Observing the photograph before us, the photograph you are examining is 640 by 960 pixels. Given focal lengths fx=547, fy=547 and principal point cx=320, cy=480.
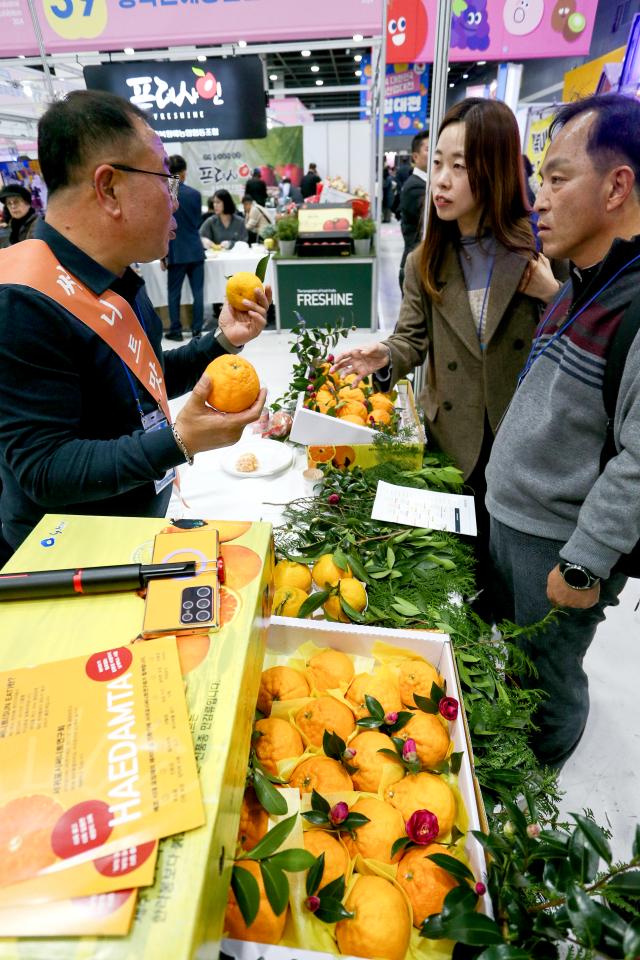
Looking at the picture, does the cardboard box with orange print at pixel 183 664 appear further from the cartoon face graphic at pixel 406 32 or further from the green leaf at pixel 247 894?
the cartoon face graphic at pixel 406 32

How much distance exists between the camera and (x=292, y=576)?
1.22 m

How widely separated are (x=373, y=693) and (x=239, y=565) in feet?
1.20

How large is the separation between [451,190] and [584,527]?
3.70ft

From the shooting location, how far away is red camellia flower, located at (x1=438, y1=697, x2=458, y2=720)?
2.89 feet

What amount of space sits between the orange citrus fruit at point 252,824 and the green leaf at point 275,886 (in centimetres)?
10

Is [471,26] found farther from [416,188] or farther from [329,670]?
[329,670]

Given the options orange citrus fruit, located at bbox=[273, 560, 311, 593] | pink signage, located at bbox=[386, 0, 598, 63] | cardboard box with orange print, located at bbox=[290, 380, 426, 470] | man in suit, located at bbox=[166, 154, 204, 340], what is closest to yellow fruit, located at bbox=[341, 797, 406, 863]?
orange citrus fruit, located at bbox=[273, 560, 311, 593]

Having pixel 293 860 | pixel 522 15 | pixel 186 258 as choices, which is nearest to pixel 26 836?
pixel 293 860

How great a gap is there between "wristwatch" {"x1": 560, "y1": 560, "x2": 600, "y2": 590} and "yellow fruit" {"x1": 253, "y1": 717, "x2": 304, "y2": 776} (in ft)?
2.28

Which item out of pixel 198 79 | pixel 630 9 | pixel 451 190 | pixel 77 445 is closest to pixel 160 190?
pixel 77 445

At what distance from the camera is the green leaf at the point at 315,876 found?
70cm

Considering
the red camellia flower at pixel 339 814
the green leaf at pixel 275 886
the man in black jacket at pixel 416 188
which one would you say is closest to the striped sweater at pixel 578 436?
the red camellia flower at pixel 339 814

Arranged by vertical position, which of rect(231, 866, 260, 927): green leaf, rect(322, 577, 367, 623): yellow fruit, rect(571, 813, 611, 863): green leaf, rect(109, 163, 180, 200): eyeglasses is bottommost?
rect(322, 577, 367, 623): yellow fruit

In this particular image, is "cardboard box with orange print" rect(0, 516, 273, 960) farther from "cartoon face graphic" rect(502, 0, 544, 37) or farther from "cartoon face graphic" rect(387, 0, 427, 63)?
"cartoon face graphic" rect(502, 0, 544, 37)
